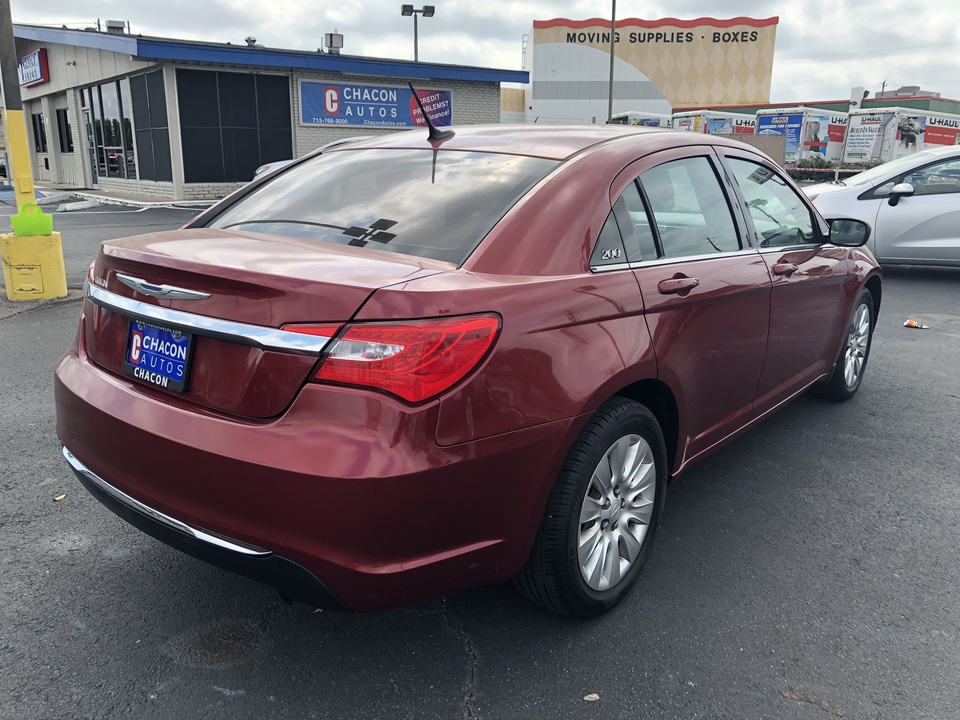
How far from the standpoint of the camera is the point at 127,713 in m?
2.18

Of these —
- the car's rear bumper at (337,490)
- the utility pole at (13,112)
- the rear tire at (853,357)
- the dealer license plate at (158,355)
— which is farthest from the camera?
the utility pole at (13,112)

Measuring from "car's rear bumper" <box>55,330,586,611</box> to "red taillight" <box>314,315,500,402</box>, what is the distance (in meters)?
0.04

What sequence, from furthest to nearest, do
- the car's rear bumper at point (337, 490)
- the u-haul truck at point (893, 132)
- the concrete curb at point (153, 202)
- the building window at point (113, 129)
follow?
the u-haul truck at point (893, 132)
the building window at point (113, 129)
the concrete curb at point (153, 202)
the car's rear bumper at point (337, 490)

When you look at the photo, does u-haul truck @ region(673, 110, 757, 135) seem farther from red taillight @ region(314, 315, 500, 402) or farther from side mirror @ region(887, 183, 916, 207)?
red taillight @ region(314, 315, 500, 402)

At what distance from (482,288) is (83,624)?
1.76 metres

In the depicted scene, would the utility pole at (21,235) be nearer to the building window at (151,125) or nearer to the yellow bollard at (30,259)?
the yellow bollard at (30,259)

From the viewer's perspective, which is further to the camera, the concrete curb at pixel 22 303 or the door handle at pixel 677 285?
the concrete curb at pixel 22 303

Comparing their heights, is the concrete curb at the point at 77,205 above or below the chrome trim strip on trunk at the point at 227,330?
below

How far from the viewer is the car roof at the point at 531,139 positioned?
114 inches

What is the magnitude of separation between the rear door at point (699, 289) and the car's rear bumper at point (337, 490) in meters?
0.69

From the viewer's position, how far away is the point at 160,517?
2240 mm

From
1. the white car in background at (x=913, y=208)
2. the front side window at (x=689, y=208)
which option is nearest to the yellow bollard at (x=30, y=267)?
the front side window at (x=689, y=208)

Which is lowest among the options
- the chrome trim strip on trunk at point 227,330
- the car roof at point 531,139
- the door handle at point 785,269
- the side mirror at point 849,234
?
the door handle at point 785,269

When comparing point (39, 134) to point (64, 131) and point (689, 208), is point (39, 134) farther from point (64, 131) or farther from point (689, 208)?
point (689, 208)
